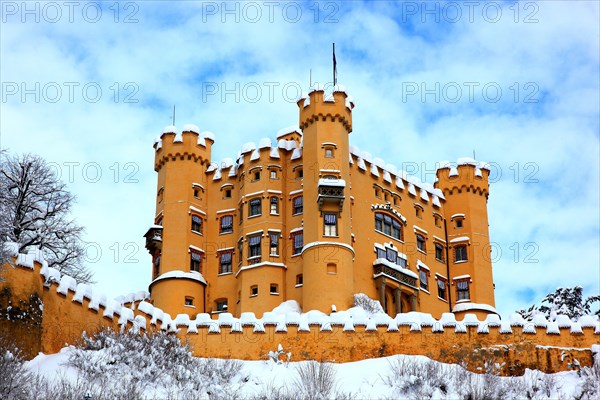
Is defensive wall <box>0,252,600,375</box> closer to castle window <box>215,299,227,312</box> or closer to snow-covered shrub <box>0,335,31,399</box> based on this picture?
snow-covered shrub <box>0,335,31,399</box>

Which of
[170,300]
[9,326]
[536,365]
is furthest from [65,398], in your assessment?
[170,300]

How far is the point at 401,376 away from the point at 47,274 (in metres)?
14.7

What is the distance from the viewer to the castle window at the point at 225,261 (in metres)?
64.9

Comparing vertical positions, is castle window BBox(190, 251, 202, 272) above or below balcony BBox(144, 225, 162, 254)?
below

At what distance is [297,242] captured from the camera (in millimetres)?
63500

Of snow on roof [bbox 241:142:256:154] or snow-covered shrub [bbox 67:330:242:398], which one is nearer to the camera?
snow-covered shrub [bbox 67:330:242:398]

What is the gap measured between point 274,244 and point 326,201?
4.14m

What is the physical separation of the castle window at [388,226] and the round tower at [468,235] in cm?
458

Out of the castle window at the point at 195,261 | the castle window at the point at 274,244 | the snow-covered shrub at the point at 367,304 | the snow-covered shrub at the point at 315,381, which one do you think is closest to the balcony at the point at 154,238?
the castle window at the point at 195,261

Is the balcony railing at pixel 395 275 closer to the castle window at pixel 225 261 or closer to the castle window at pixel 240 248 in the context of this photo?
the castle window at pixel 240 248

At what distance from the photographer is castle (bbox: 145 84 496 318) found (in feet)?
203

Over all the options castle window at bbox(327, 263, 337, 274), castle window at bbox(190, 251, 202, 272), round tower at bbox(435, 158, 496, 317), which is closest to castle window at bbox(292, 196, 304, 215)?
castle window at bbox(327, 263, 337, 274)

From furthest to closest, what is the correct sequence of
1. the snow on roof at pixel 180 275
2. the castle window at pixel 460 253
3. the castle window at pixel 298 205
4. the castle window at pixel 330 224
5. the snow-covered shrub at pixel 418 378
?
the castle window at pixel 460 253 → the castle window at pixel 298 205 → the snow on roof at pixel 180 275 → the castle window at pixel 330 224 → the snow-covered shrub at pixel 418 378

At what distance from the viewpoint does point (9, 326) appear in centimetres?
4294
